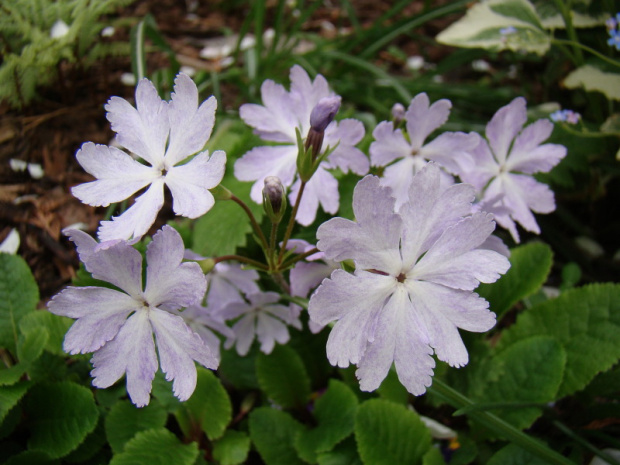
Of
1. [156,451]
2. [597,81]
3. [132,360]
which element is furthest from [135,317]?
[597,81]

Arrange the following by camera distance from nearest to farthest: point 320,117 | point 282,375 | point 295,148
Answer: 1. point 320,117
2. point 295,148
3. point 282,375

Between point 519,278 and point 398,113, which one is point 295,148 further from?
point 519,278

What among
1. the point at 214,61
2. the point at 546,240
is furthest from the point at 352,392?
the point at 214,61

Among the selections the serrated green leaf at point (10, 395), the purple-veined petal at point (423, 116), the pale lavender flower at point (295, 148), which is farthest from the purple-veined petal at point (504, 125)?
the serrated green leaf at point (10, 395)

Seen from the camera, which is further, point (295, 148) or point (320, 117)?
point (295, 148)

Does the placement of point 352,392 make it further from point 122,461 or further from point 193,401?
point 122,461

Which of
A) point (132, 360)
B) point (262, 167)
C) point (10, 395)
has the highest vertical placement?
point (262, 167)

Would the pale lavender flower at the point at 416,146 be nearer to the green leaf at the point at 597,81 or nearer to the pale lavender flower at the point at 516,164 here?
the pale lavender flower at the point at 516,164

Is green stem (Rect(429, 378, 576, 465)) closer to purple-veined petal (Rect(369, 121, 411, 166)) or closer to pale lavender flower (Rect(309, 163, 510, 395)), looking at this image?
pale lavender flower (Rect(309, 163, 510, 395))
